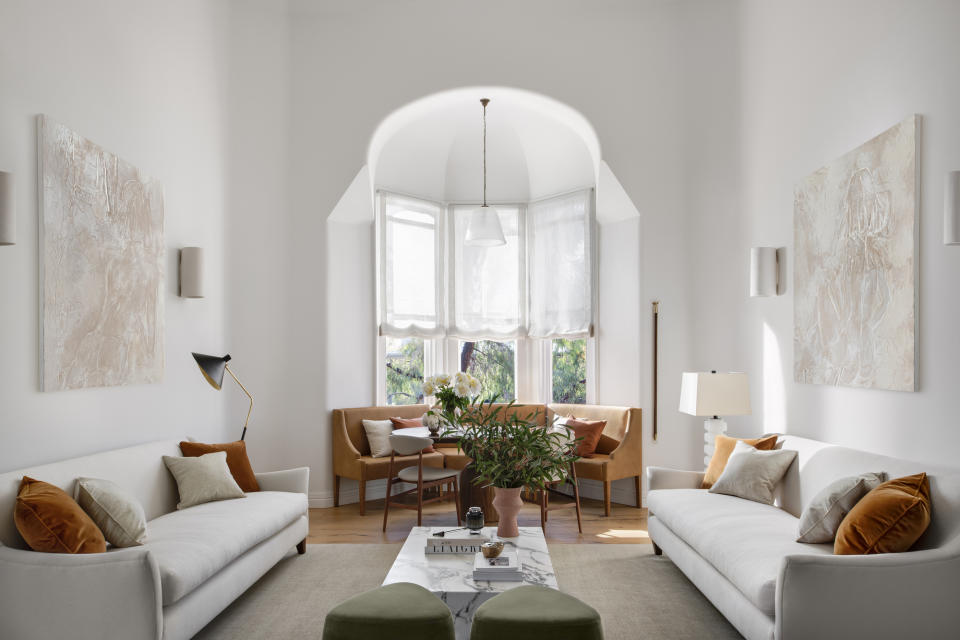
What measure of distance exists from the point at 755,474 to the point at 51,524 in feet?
11.3

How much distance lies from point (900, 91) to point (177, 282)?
4.30 meters

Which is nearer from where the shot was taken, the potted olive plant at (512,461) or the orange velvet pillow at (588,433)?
the potted olive plant at (512,461)

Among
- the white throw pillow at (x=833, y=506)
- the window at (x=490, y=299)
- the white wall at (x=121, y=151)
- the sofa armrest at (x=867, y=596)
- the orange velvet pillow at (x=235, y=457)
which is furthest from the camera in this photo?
the window at (x=490, y=299)

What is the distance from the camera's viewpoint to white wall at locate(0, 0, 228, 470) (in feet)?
9.89

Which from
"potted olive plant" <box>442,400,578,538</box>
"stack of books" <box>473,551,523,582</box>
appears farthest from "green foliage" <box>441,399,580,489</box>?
"stack of books" <box>473,551,523,582</box>

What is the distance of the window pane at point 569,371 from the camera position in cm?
670

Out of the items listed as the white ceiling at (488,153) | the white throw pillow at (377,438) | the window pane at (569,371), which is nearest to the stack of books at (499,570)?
the white throw pillow at (377,438)

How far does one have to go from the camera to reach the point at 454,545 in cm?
312

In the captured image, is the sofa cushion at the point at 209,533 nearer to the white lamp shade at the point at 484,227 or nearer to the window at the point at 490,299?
the window at the point at 490,299

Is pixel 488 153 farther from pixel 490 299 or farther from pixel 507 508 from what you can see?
pixel 507 508

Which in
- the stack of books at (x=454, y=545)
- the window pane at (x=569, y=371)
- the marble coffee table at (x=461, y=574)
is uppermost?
the window pane at (x=569, y=371)

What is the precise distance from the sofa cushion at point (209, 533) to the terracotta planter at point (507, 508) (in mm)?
1258

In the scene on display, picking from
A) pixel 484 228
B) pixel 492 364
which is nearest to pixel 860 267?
pixel 484 228

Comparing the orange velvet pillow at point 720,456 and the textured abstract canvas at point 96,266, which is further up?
the textured abstract canvas at point 96,266
